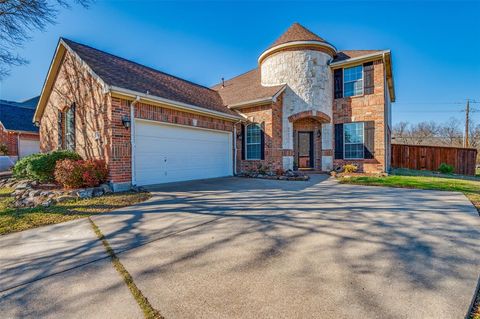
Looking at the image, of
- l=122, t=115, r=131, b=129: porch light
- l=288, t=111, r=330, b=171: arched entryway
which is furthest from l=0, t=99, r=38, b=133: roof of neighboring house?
l=288, t=111, r=330, b=171: arched entryway

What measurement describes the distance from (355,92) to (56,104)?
47.6ft

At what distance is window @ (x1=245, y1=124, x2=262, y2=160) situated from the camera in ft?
38.3

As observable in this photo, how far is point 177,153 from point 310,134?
8002mm

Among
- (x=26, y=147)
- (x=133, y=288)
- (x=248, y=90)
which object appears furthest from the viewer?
(x=26, y=147)

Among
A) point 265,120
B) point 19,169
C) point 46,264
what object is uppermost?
point 265,120

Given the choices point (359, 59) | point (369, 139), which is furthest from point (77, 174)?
point (359, 59)

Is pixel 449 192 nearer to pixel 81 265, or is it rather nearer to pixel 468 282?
pixel 468 282

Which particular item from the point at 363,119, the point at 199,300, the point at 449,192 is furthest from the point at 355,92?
the point at 199,300

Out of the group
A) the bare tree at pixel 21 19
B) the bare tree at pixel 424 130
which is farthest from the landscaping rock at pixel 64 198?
the bare tree at pixel 424 130

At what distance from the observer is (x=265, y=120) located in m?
11.5

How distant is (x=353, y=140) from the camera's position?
12.1 metres

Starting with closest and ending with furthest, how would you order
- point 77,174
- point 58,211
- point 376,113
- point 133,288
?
point 133,288 → point 58,211 → point 77,174 → point 376,113

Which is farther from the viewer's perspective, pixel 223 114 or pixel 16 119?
pixel 16 119

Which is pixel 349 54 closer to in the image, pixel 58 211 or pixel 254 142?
pixel 254 142
